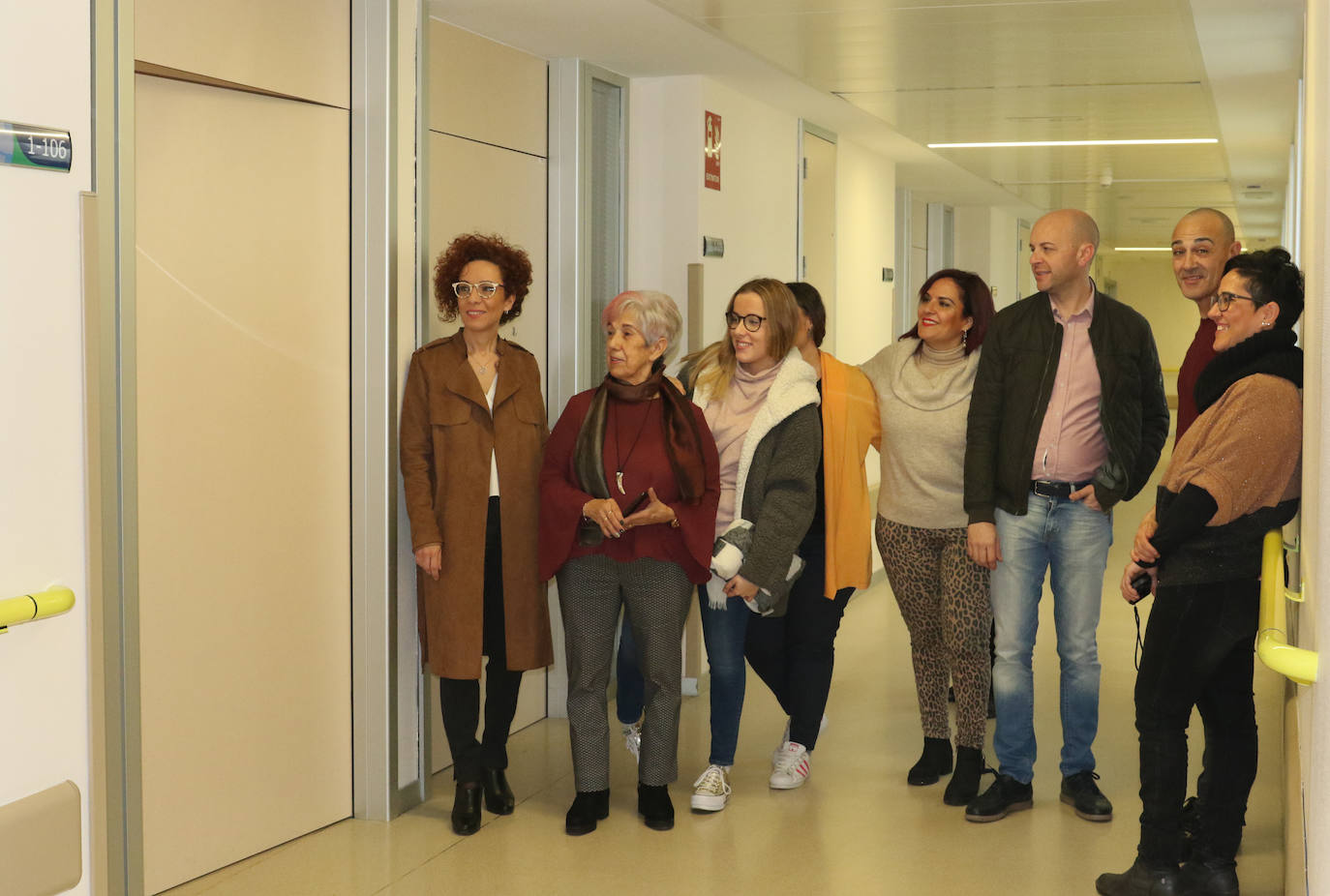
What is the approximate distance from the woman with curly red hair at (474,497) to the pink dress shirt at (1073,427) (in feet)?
4.82

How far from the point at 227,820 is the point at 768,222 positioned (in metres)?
3.89

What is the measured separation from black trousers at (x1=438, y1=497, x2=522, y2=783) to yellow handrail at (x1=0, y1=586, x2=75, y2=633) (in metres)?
1.83

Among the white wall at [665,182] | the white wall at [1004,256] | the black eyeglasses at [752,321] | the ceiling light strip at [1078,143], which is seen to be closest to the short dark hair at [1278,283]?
the black eyeglasses at [752,321]

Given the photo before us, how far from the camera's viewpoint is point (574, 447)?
12.5ft

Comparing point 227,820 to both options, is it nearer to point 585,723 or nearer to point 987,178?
point 585,723

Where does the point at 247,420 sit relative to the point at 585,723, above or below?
above

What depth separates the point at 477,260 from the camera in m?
3.86

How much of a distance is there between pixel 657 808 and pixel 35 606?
89.2 inches

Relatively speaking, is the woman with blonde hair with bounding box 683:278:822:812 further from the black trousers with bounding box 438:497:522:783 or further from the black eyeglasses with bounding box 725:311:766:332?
the black trousers with bounding box 438:497:522:783

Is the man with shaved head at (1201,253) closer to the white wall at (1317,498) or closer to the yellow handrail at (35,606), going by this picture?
the white wall at (1317,498)

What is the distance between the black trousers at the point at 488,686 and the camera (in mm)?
3873

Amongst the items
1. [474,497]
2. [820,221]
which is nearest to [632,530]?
[474,497]

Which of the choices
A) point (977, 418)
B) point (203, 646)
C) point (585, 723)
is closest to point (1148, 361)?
point (977, 418)

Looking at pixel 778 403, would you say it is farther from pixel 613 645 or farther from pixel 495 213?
pixel 495 213
